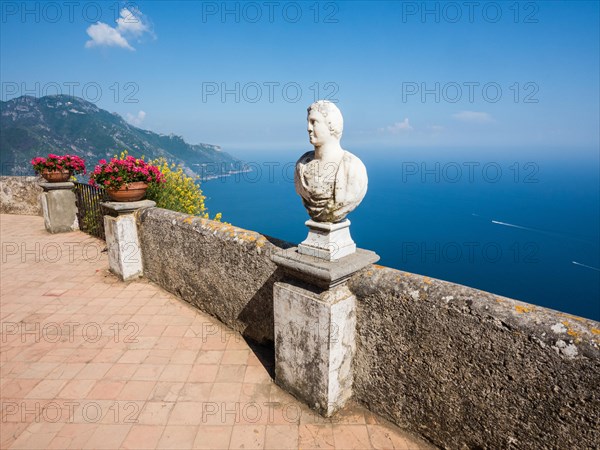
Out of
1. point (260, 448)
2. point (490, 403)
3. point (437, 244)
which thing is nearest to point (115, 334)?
point (260, 448)

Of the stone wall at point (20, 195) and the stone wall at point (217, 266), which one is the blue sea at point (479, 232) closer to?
the stone wall at point (20, 195)

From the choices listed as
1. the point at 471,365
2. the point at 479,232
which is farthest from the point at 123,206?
the point at 479,232

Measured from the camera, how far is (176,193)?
24.9 feet

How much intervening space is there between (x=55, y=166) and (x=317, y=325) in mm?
8066

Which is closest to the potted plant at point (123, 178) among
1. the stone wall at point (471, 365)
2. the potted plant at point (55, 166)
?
the stone wall at point (471, 365)

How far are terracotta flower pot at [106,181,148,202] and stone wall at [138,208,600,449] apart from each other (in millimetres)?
2994

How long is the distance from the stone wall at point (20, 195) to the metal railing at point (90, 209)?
126 inches

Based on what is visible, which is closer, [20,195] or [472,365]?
[472,365]

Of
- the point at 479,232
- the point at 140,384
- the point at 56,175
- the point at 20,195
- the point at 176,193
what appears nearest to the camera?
the point at 140,384

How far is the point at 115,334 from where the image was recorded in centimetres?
395

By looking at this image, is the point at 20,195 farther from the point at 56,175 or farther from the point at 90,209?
the point at 90,209

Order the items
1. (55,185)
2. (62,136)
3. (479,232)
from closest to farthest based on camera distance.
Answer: (55,185) → (62,136) → (479,232)

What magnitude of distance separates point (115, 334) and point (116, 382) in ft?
3.08

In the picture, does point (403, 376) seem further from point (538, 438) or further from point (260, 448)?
point (260, 448)
